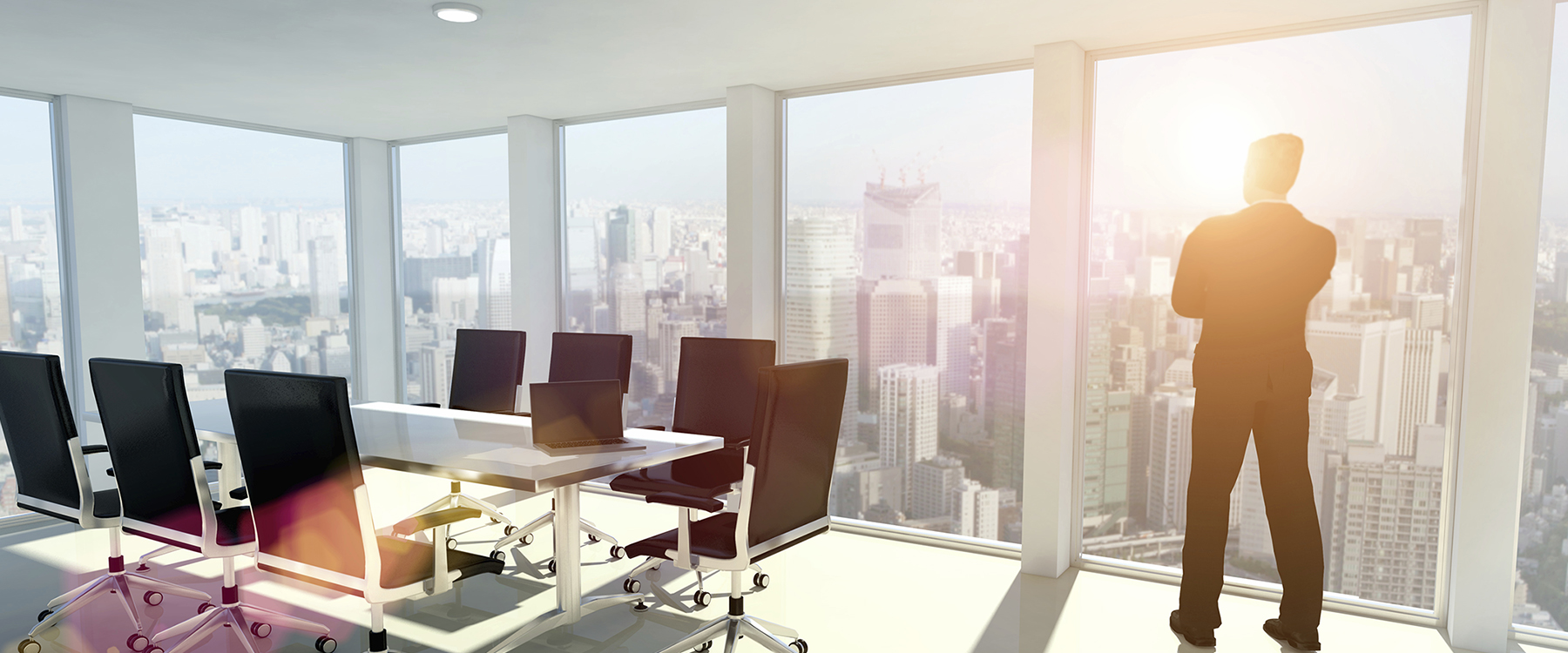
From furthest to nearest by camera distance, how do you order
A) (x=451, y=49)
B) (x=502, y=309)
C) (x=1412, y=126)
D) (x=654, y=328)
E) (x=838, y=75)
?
(x=502, y=309) < (x=654, y=328) < (x=838, y=75) < (x=451, y=49) < (x=1412, y=126)

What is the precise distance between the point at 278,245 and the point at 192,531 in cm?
466

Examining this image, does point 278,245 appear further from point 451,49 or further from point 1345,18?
point 1345,18

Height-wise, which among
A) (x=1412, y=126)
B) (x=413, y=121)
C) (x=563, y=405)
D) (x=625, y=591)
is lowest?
(x=625, y=591)

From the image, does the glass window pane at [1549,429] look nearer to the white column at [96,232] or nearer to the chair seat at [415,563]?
the chair seat at [415,563]

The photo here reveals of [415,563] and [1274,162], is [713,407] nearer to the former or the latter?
[415,563]

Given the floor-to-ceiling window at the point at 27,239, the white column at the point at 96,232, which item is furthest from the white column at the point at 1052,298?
the floor-to-ceiling window at the point at 27,239

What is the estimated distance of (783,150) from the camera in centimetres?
591

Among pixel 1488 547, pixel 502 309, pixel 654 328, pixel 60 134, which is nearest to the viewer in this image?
pixel 1488 547

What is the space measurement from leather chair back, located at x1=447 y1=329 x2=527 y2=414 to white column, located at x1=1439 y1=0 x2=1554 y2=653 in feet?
16.1

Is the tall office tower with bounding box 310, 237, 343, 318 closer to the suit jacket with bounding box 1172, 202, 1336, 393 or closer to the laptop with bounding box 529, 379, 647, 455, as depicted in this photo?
the laptop with bounding box 529, 379, 647, 455

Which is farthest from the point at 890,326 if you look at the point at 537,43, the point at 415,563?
the point at 415,563

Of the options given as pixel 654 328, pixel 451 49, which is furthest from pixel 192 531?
pixel 654 328

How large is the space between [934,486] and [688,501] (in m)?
2.26

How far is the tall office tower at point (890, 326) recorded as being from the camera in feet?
18.1
